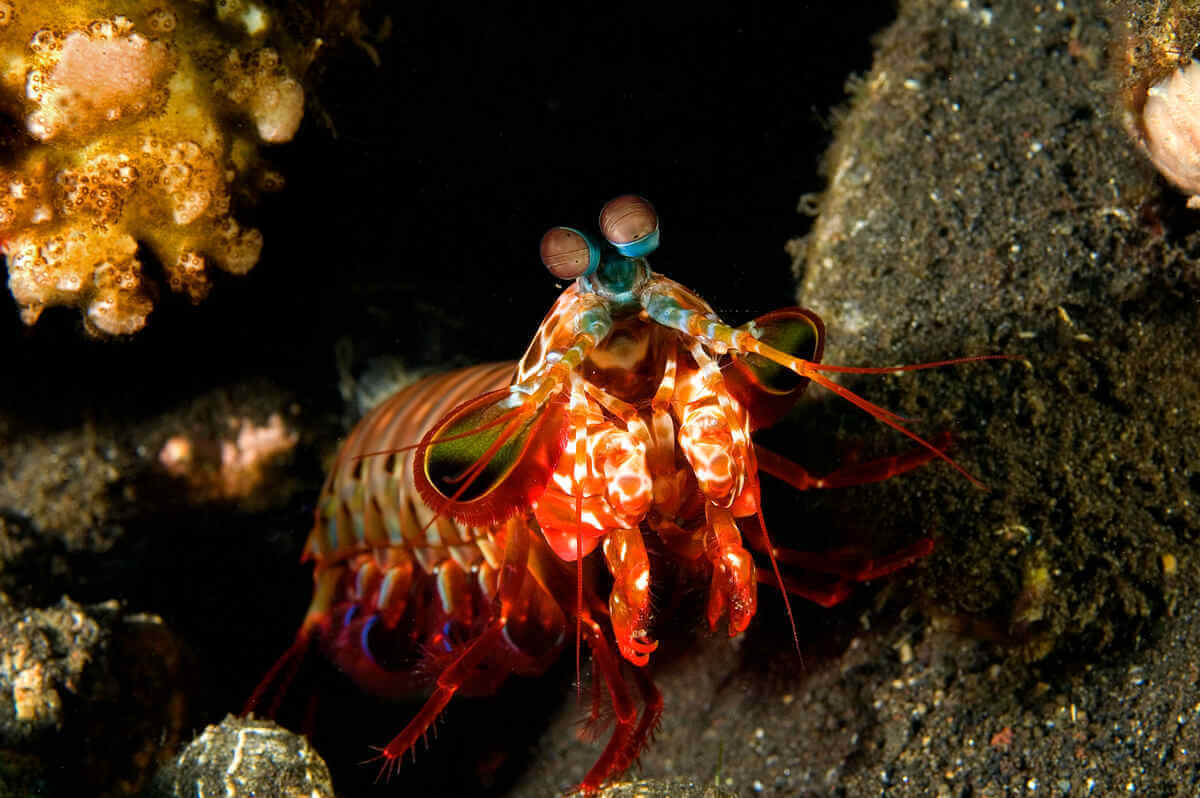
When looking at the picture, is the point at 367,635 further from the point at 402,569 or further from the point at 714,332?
the point at 714,332

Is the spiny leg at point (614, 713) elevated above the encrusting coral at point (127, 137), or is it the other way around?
the encrusting coral at point (127, 137)

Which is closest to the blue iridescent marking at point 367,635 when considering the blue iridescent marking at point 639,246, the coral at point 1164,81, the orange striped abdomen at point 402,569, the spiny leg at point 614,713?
the orange striped abdomen at point 402,569

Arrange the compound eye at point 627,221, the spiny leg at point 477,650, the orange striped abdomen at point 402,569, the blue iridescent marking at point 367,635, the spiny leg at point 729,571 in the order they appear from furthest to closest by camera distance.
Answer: the blue iridescent marking at point 367,635
the orange striped abdomen at point 402,569
the spiny leg at point 477,650
the spiny leg at point 729,571
the compound eye at point 627,221

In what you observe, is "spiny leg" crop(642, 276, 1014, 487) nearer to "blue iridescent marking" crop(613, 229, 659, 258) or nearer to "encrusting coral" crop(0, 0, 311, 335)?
"blue iridescent marking" crop(613, 229, 659, 258)

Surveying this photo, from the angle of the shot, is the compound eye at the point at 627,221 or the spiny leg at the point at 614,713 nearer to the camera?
the compound eye at the point at 627,221

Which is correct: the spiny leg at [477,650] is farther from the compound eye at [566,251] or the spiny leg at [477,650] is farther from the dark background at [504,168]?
the dark background at [504,168]

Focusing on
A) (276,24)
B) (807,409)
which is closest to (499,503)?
(807,409)

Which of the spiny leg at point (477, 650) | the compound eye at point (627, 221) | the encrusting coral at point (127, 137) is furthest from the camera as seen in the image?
the spiny leg at point (477, 650)

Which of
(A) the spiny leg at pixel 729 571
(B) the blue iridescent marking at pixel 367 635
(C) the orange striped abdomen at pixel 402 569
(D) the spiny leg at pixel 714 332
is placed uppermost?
(D) the spiny leg at pixel 714 332

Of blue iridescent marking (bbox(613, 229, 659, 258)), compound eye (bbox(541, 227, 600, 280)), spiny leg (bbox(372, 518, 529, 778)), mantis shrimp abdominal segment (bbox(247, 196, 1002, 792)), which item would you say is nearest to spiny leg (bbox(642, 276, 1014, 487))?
mantis shrimp abdominal segment (bbox(247, 196, 1002, 792))
